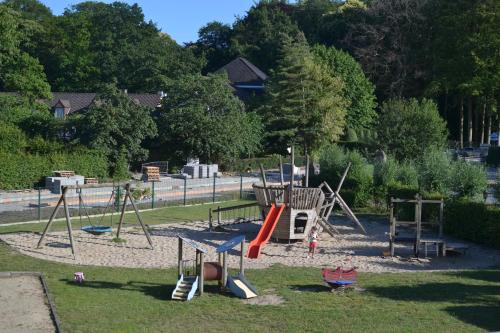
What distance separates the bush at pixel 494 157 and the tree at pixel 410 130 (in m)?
16.3

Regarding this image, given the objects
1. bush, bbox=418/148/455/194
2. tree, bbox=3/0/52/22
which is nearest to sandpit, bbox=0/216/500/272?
bush, bbox=418/148/455/194

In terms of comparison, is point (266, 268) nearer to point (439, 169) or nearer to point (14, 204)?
point (439, 169)

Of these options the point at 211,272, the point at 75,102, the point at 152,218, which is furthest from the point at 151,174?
the point at 75,102

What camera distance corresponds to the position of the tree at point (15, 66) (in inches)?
1955

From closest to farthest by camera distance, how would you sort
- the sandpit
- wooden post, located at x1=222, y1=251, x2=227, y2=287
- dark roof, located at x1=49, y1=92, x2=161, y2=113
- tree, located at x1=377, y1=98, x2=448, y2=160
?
wooden post, located at x1=222, y1=251, x2=227, y2=287
the sandpit
tree, located at x1=377, y1=98, x2=448, y2=160
dark roof, located at x1=49, y1=92, x2=161, y2=113

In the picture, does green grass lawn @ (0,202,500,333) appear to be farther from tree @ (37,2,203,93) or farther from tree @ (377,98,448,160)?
tree @ (37,2,203,93)

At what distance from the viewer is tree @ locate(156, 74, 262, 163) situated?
46.2 meters

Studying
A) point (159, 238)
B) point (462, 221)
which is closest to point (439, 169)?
point (462, 221)

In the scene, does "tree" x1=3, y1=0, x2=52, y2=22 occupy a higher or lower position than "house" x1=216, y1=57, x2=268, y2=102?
higher

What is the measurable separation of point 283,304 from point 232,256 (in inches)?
239

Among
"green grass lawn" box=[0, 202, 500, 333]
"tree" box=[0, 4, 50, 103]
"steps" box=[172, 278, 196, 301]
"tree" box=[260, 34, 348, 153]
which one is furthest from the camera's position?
"tree" box=[260, 34, 348, 153]

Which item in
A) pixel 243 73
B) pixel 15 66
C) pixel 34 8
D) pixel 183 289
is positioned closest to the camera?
pixel 183 289

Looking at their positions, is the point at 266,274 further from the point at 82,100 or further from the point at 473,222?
the point at 82,100

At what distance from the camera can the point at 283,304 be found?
1427 cm
